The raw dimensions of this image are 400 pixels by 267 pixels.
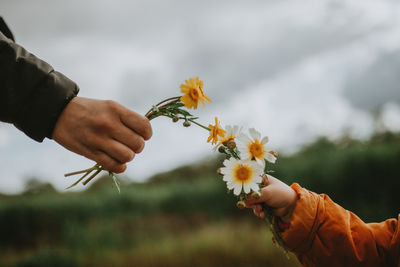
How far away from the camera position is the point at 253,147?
99 centimetres

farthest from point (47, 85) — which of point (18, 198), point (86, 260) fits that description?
point (18, 198)

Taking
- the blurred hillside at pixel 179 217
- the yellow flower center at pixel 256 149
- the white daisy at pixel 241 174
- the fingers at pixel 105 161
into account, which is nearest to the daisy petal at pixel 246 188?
the white daisy at pixel 241 174

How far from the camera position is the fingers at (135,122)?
0.89m

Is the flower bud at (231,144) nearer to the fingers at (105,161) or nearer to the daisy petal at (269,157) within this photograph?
the daisy petal at (269,157)

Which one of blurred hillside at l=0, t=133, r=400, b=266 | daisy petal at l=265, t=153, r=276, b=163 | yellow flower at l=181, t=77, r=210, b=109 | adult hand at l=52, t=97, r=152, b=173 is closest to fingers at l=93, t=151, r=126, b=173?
adult hand at l=52, t=97, r=152, b=173

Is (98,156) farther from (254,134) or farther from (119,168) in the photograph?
(254,134)

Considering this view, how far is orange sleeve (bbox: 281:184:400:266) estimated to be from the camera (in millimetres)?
1254

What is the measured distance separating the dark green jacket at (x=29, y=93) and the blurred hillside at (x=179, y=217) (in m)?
3.96

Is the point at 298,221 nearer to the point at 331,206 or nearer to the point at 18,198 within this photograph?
the point at 331,206

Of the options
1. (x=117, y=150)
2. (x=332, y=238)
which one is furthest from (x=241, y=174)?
(x=332, y=238)

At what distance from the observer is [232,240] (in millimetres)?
4871

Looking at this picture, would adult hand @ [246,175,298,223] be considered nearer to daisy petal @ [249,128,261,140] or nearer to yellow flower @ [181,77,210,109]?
daisy petal @ [249,128,261,140]

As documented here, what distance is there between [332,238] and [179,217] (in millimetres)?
8197

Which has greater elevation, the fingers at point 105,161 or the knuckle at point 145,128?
the knuckle at point 145,128
